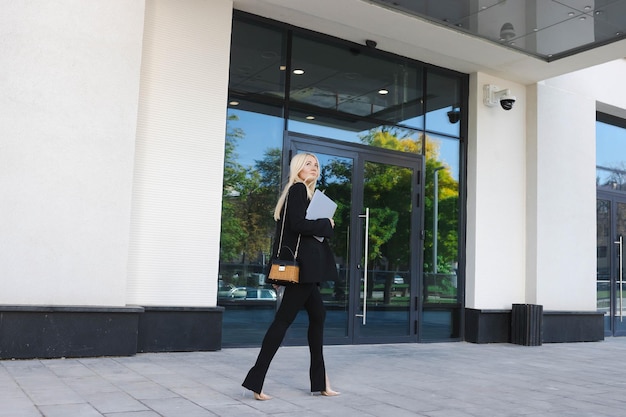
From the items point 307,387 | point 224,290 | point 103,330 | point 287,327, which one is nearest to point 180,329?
point 224,290

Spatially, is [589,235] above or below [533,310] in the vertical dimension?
above

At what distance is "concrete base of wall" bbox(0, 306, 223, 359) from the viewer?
4.93 meters

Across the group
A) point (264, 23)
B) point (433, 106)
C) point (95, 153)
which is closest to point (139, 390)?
point (95, 153)

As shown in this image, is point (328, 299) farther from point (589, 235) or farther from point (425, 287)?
point (589, 235)

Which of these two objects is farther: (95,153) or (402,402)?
(95,153)

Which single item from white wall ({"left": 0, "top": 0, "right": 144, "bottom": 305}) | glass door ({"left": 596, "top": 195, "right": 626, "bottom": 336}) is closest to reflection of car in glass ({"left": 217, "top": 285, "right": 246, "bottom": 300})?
white wall ({"left": 0, "top": 0, "right": 144, "bottom": 305})

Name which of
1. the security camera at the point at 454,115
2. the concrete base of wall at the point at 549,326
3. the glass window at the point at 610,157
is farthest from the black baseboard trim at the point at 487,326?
the glass window at the point at 610,157

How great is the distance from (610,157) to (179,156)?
741cm

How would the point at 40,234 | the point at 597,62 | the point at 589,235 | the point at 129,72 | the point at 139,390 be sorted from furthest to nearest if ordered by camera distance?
the point at 589,235 → the point at 597,62 → the point at 129,72 → the point at 40,234 → the point at 139,390

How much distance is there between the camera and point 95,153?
5.35m

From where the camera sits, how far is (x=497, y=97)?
327 inches

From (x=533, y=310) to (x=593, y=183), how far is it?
7.59ft

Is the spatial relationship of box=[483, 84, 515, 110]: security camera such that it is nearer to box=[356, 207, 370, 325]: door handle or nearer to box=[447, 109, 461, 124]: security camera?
box=[447, 109, 461, 124]: security camera

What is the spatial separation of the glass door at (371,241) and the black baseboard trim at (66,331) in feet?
6.50
